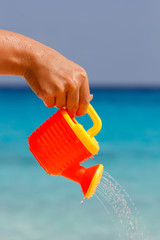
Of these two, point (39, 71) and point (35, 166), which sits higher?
point (39, 71)

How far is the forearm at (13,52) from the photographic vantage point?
0.93 metres

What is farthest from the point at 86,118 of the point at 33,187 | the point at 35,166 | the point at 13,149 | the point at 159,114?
the point at 33,187

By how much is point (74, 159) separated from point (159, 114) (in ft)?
25.0

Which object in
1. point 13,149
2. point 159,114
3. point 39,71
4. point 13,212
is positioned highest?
point 39,71

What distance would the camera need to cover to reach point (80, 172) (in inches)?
45.7

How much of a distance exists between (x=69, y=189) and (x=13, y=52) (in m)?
2.72

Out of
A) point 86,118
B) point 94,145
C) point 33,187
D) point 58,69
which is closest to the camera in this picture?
point 58,69

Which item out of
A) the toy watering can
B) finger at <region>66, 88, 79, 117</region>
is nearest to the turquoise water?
the toy watering can

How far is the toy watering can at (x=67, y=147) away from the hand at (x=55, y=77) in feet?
0.42

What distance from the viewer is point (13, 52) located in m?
0.93

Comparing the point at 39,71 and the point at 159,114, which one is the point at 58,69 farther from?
the point at 159,114

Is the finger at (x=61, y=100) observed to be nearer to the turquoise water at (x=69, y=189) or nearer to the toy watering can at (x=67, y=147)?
the toy watering can at (x=67, y=147)

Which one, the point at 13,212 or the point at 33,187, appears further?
the point at 33,187

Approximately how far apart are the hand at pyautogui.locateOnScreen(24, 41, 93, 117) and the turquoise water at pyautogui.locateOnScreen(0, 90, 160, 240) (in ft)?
6.27
